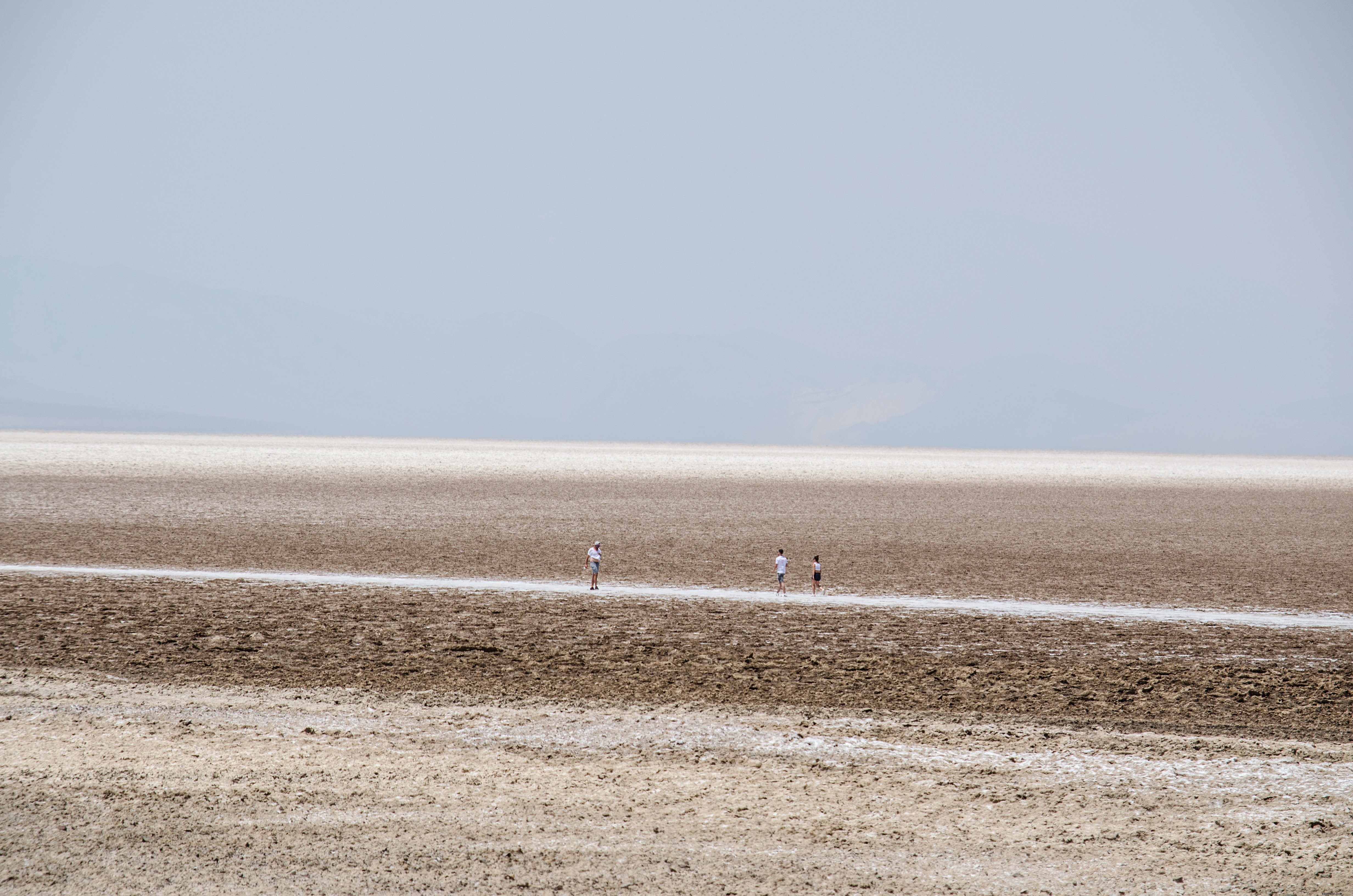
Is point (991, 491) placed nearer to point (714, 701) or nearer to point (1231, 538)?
point (1231, 538)

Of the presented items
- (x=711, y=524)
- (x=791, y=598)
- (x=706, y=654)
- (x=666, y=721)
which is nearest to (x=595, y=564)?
(x=791, y=598)

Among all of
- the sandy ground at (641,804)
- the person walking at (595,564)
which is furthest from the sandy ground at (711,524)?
the sandy ground at (641,804)

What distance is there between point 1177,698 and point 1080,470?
5548cm

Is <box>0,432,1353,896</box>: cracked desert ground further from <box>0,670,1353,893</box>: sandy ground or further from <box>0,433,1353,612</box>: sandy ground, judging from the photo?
<box>0,433,1353,612</box>: sandy ground

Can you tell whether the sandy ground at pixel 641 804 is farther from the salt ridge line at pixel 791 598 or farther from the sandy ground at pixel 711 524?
the sandy ground at pixel 711 524

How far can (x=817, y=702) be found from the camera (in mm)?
10594

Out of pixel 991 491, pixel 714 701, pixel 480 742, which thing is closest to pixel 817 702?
pixel 714 701

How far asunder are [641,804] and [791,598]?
956 centimetres

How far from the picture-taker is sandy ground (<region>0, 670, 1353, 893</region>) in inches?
262

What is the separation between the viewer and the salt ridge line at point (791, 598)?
50.6ft

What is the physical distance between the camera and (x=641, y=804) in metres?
7.73

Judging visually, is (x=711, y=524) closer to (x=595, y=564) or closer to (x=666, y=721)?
(x=595, y=564)

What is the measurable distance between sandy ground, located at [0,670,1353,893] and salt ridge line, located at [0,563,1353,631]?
20.8ft

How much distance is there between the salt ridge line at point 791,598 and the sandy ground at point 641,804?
20.8ft
